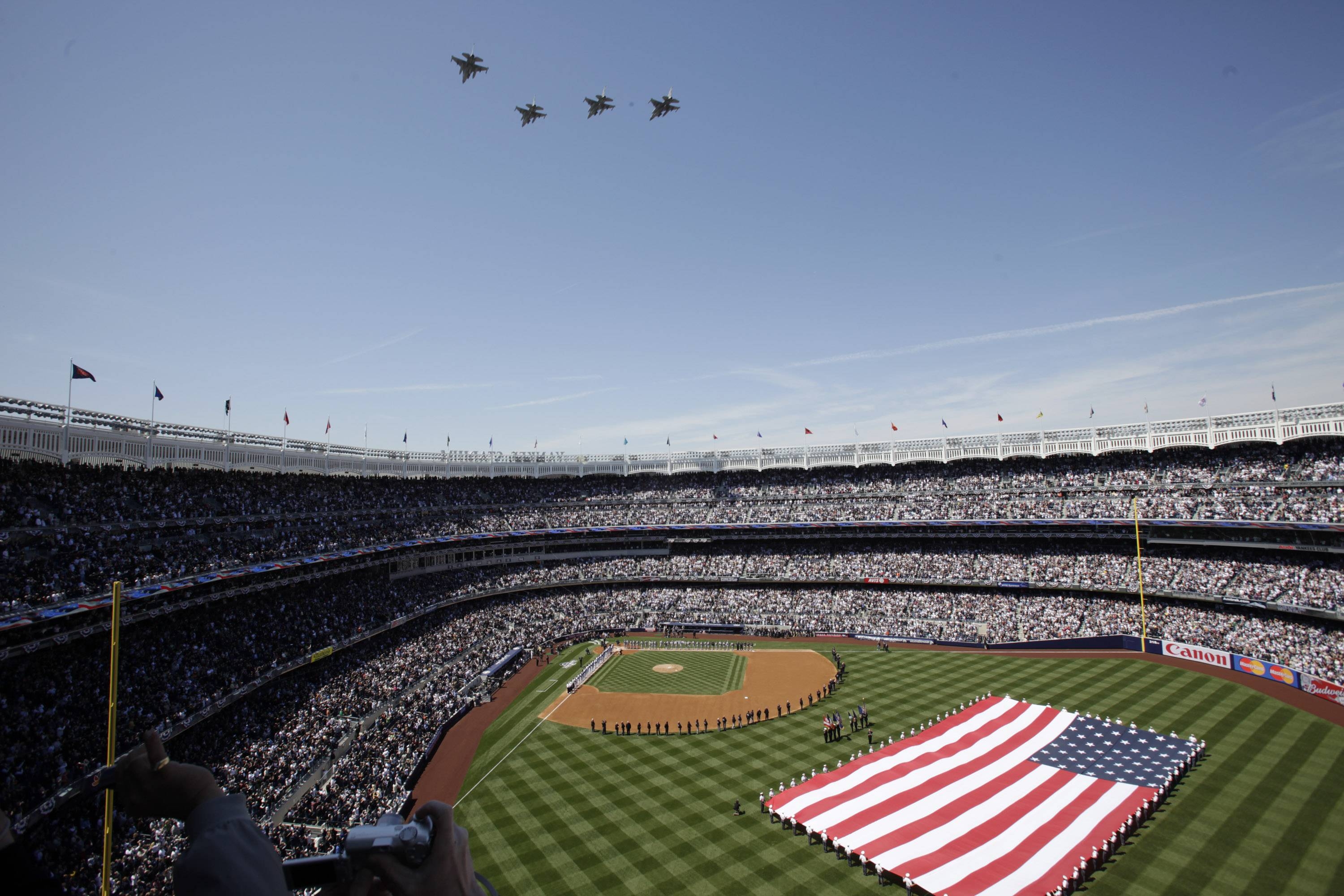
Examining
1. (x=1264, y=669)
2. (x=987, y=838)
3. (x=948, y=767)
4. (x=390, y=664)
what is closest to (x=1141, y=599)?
(x=1264, y=669)

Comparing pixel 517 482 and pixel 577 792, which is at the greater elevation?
pixel 517 482

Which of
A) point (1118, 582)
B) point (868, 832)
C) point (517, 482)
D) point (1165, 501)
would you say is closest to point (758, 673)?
point (868, 832)

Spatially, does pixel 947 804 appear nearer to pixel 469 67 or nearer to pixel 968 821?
pixel 968 821

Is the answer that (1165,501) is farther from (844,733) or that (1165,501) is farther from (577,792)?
(577,792)

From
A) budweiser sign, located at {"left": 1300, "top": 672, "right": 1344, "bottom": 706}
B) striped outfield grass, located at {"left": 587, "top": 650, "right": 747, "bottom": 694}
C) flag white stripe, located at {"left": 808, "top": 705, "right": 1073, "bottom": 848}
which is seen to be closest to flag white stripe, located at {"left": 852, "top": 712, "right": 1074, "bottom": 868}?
flag white stripe, located at {"left": 808, "top": 705, "right": 1073, "bottom": 848}

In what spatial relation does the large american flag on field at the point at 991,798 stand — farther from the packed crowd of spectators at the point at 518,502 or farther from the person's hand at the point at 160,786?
the packed crowd of spectators at the point at 518,502

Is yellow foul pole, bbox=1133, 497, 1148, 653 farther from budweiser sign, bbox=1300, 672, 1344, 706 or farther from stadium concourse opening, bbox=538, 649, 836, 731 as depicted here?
stadium concourse opening, bbox=538, 649, 836, 731

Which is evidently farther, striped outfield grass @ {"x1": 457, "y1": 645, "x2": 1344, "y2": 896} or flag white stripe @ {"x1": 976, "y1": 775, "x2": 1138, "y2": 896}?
striped outfield grass @ {"x1": 457, "y1": 645, "x2": 1344, "y2": 896}
